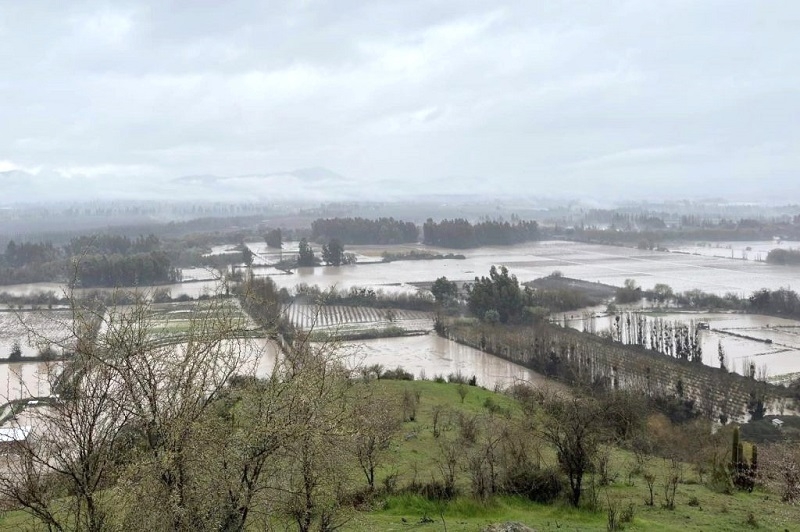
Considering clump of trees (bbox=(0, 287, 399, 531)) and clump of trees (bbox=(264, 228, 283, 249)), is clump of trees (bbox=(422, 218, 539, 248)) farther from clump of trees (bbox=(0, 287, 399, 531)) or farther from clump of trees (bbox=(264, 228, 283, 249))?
clump of trees (bbox=(0, 287, 399, 531))

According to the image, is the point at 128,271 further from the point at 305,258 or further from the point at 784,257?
the point at 784,257

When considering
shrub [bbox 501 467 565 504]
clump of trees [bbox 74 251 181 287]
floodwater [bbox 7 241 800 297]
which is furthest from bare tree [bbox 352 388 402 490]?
clump of trees [bbox 74 251 181 287]

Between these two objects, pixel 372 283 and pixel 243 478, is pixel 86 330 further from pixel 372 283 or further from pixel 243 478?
pixel 372 283

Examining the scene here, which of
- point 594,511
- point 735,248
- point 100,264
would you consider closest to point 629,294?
point 594,511

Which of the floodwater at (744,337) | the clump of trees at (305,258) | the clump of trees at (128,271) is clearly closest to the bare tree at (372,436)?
the floodwater at (744,337)

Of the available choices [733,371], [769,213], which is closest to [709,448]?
[733,371]

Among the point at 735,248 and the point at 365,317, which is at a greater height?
the point at 735,248
